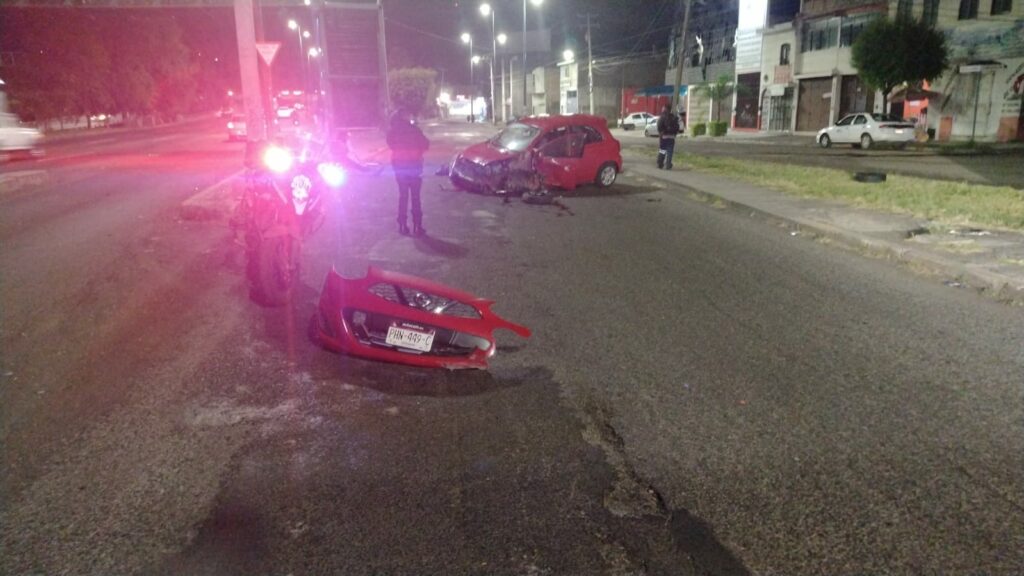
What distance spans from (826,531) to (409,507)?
6.20 feet

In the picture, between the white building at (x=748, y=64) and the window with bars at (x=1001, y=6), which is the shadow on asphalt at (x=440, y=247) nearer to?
the window with bars at (x=1001, y=6)

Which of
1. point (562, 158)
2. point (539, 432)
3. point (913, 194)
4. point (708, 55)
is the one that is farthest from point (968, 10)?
point (539, 432)

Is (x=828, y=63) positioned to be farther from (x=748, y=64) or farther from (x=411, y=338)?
(x=411, y=338)

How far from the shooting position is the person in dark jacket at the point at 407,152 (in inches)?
397

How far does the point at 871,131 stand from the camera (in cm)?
3012

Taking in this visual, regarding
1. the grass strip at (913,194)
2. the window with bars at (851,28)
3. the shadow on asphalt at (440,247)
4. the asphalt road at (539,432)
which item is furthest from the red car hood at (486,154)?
the window with bars at (851,28)

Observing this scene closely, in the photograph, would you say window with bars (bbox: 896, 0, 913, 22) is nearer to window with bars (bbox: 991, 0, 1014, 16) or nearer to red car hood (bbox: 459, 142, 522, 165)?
window with bars (bbox: 991, 0, 1014, 16)

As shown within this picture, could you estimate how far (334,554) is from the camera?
294cm

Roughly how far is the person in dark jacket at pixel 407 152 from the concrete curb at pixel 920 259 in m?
5.88

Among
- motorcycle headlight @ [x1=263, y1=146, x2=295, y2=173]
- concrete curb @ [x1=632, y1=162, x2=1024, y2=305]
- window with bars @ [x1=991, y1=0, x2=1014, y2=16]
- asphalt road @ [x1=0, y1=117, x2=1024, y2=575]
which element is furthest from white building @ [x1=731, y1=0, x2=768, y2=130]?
motorcycle headlight @ [x1=263, y1=146, x2=295, y2=173]

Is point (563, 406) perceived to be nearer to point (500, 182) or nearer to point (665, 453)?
point (665, 453)

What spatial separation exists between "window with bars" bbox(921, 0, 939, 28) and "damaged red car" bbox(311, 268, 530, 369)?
128 feet

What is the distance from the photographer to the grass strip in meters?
10.8

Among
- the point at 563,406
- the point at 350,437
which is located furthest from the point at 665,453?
the point at 350,437
